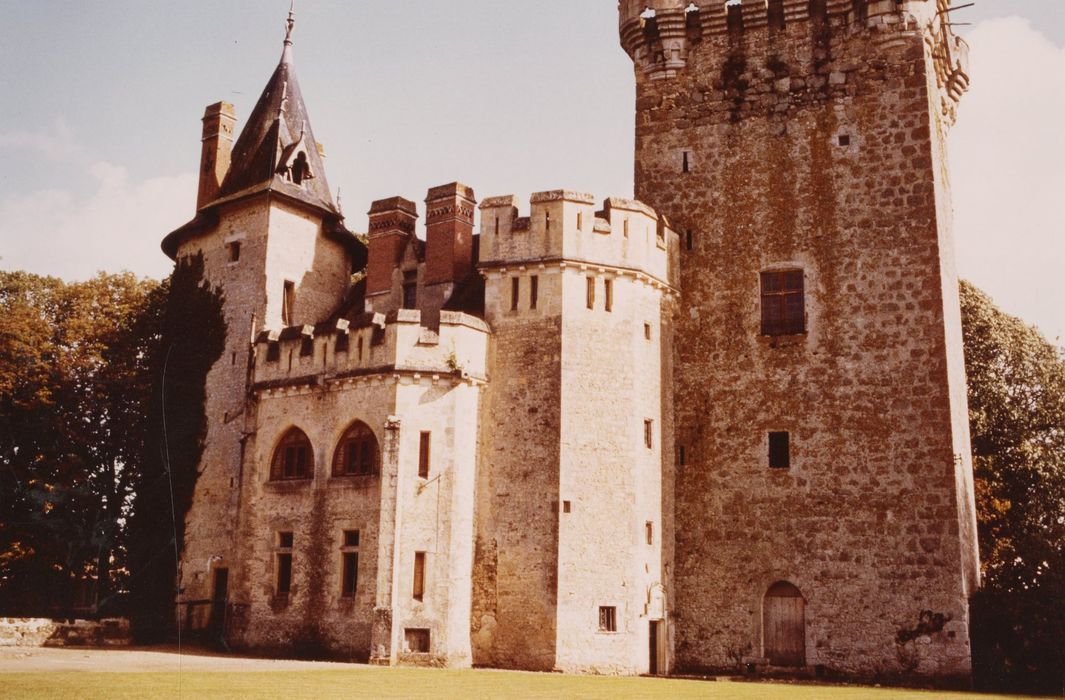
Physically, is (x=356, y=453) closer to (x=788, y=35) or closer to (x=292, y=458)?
(x=292, y=458)

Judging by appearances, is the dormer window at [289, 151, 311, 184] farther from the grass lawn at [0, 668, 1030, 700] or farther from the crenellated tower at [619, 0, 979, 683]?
the grass lawn at [0, 668, 1030, 700]

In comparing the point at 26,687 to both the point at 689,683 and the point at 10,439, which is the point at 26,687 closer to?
the point at 689,683

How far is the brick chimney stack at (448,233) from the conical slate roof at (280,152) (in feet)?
13.1

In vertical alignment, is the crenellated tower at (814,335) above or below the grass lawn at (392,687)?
above

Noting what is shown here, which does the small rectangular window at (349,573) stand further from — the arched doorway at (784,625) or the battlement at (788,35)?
the battlement at (788,35)

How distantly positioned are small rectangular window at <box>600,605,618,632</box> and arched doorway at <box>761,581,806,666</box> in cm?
407

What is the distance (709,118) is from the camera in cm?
3084

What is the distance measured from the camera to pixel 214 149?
35.6 m

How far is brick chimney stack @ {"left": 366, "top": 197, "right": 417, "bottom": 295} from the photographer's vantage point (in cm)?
3222

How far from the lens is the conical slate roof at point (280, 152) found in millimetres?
33000

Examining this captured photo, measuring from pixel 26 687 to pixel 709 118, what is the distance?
73.9 ft

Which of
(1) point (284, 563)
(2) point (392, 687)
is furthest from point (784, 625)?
(1) point (284, 563)

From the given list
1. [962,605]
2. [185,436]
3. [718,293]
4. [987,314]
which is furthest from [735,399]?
[185,436]

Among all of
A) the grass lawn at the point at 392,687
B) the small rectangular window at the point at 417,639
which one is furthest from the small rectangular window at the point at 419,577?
the grass lawn at the point at 392,687
